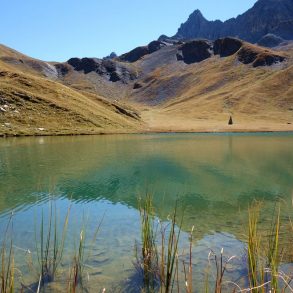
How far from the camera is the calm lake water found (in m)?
14.9

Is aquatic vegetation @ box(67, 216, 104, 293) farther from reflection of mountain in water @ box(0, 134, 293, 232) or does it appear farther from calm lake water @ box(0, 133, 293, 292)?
reflection of mountain in water @ box(0, 134, 293, 232)

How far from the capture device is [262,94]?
17388 centimetres

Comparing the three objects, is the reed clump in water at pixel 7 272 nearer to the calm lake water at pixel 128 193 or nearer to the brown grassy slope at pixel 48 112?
the calm lake water at pixel 128 193

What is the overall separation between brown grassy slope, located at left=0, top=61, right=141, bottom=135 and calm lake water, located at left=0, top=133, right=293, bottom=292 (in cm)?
3836

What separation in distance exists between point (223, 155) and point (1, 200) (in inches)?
1268

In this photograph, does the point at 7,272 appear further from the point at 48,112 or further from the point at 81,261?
the point at 48,112

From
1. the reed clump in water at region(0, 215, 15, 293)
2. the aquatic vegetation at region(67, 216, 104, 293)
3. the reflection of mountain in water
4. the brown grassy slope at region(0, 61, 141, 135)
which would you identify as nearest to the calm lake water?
the reflection of mountain in water

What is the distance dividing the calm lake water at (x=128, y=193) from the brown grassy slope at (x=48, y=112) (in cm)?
3836

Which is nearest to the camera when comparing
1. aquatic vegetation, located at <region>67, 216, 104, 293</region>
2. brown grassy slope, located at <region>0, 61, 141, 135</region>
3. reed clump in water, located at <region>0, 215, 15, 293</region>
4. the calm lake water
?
reed clump in water, located at <region>0, 215, 15, 293</region>

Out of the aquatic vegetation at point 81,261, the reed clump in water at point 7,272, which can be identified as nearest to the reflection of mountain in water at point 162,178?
the aquatic vegetation at point 81,261

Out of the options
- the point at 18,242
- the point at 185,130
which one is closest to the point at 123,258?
the point at 18,242

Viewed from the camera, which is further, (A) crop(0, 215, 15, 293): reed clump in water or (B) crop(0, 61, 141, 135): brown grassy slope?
(B) crop(0, 61, 141, 135): brown grassy slope

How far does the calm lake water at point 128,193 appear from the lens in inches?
585

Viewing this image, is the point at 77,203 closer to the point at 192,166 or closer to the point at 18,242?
the point at 18,242
